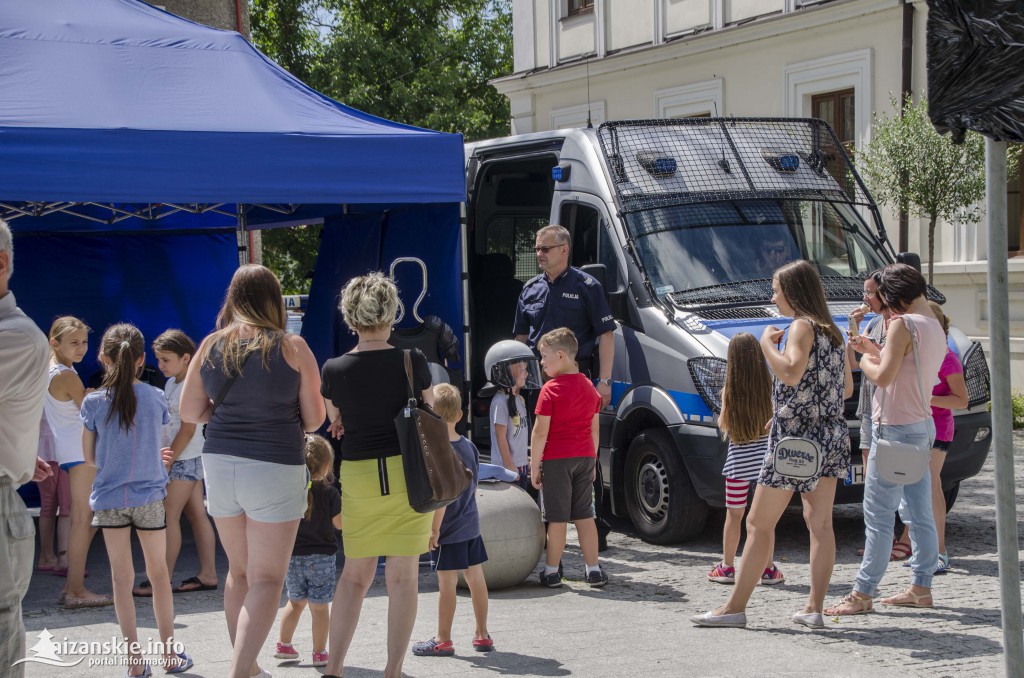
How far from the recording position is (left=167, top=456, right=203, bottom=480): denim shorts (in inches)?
274

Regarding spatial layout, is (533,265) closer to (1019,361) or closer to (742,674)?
(742,674)

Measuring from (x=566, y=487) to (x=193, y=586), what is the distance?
86.4 inches

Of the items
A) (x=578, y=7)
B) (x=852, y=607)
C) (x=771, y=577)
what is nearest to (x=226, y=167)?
(x=771, y=577)

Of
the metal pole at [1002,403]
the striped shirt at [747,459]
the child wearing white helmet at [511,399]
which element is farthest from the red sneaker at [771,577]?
the metal pole at [1002,403]

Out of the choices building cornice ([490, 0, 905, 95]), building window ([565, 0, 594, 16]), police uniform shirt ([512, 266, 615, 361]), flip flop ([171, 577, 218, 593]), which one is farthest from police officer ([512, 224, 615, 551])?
building window ([565, 0, 594, 16])

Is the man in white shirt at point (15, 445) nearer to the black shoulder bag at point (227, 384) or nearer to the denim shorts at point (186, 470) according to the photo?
the black shoulder bag at point (227, 384)

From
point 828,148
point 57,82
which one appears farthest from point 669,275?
point 57,82

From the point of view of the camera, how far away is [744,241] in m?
8.56

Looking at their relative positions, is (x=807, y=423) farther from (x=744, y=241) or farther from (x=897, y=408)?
(x=744, y=241)

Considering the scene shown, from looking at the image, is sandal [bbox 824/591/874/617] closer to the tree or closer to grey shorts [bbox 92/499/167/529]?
grey shorts [bbox 92/499/167/529]

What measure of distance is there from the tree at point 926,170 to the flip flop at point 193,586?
11090 mm

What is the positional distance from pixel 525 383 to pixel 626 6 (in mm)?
15917

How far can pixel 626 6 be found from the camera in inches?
876

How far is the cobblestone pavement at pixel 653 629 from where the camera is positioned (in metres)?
5.51
